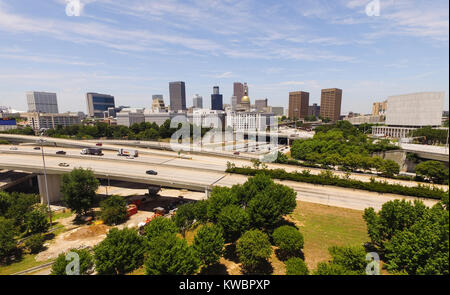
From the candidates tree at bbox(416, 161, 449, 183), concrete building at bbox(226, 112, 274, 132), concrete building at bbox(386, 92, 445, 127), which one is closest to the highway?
tree at bbox(416, 161, 449, 183)

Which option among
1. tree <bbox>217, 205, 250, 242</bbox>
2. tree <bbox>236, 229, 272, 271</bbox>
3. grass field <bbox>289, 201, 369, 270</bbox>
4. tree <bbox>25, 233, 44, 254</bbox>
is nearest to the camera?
tree <bbox>236, 229, 272, 271</bbox>

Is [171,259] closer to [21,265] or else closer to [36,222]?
[21,265]

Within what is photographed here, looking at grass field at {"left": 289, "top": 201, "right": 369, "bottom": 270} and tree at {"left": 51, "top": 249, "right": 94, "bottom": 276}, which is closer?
tree at {"left": 51, "top": 249, "right": 94, "bottom": 276}

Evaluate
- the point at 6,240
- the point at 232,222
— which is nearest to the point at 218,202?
the point at 232,222

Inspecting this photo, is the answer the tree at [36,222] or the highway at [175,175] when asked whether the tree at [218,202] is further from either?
the tree at [36,222]

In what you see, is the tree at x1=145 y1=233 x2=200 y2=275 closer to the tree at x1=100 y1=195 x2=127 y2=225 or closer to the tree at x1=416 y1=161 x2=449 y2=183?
the tree at x1=100 y1=195 x2=127 y2=225
